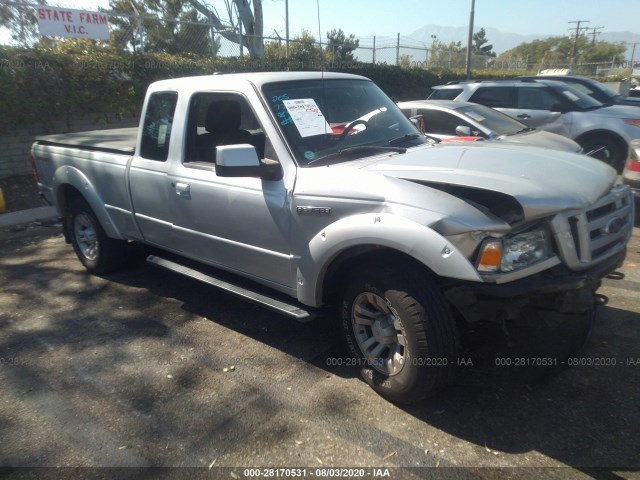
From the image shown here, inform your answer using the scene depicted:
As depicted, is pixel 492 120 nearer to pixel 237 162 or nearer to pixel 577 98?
pixel 577 98

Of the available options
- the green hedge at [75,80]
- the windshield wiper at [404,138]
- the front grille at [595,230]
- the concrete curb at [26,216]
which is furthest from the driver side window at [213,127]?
the green hedge at [75,80]

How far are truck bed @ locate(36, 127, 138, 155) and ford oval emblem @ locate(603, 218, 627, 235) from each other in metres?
3.87

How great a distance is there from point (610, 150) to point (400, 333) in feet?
25.6

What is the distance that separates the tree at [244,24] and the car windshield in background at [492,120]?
7.96 meters

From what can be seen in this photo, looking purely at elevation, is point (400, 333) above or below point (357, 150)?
below

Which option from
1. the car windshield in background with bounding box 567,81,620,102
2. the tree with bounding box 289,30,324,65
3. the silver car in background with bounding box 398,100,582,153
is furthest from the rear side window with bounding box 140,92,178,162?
the tree with bounding box 289,30,324,65

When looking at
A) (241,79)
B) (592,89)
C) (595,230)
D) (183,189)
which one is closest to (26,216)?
(183,189)

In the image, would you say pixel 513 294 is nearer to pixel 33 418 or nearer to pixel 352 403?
pixel 352 403

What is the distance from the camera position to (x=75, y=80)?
32.9 feet

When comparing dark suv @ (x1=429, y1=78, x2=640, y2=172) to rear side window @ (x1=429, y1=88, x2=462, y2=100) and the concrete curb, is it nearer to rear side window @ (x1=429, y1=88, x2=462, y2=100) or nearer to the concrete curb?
rear side window @ (x1=429, y1=88, x2=462, y2=100)

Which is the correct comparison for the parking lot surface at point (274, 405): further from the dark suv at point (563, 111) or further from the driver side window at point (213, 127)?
→ the dark suv at point (563, 111)

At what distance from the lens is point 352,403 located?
3201 mm

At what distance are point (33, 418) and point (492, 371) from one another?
2.97 m

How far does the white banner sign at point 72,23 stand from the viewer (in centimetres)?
1109
